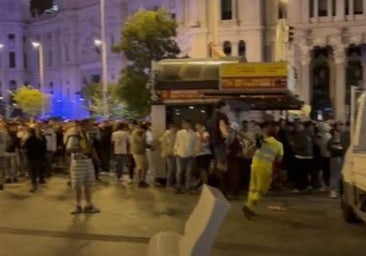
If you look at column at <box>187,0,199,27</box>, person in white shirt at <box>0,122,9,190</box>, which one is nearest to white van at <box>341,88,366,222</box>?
person in white shirt at <box>0,122,9,190</box>

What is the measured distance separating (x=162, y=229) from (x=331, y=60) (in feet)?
171

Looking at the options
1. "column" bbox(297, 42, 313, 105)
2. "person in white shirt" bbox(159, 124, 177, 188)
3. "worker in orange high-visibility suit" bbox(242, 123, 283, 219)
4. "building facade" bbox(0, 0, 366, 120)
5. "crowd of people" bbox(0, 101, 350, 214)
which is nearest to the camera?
"worker in orange high-visibility suit" bbox(242, 123, 283, 219)

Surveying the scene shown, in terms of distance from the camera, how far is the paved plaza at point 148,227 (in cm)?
993

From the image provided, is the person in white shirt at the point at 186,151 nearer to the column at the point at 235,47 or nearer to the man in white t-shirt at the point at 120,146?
the man in white t-shirt at the point at 120,146

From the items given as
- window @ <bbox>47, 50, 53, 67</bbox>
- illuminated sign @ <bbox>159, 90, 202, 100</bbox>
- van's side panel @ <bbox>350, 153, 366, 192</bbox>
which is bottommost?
van's side panel @ <bbox>350, 153, 366, 192</bbox>

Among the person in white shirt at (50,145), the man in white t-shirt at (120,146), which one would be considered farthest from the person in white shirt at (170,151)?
the person in white shirt at (50,145)

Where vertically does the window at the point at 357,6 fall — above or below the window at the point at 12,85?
above

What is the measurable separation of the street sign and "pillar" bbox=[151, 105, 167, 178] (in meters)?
2.15

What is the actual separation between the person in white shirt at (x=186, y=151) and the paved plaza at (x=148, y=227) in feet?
2.00

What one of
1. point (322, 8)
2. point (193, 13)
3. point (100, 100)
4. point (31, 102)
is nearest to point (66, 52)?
point (31, 102)

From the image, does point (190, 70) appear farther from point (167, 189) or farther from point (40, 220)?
point (40, 220)

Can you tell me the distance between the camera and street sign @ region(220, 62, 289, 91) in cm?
1708

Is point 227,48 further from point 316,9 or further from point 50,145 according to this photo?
point 50,145

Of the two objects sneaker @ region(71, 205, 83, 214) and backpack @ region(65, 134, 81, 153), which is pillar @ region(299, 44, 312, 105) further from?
backpack @ region(65, 134, 81, 153)
